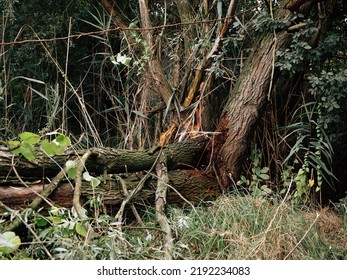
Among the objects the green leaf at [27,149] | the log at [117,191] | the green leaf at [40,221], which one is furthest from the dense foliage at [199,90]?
the green leaf at [27,149]

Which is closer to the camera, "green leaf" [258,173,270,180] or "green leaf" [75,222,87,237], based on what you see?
"green leaf" [75,222,87,237]

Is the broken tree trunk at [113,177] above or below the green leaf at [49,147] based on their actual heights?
below

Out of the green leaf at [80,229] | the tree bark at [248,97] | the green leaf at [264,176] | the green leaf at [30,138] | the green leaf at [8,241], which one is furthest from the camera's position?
the green leaf at [264,176]

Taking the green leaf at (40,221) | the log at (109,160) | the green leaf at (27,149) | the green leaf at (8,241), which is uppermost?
the green leaf at (27,149)

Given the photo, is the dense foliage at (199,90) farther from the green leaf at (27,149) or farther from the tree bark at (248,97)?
the green leaf at (27,149)

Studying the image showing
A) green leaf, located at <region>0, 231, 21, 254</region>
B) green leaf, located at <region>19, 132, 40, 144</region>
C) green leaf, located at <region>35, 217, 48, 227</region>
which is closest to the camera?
green leaf, located at <region>0, 231, 21, 254</region>

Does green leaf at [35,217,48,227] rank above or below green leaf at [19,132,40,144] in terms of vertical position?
below

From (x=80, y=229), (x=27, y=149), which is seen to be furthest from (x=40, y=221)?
(x=27, y=149)

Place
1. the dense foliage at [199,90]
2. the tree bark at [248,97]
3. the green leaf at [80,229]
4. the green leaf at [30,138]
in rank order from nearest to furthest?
1. the green leaf at [30,138]
2. the green leaf at [80,229]
3. the dense foliage at [199,90]
4. the tree bark at [248,97]

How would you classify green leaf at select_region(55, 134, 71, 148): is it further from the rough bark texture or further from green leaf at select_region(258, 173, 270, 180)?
green leaf at select_region(258, 173, 270, 180)

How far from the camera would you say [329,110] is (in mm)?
3033

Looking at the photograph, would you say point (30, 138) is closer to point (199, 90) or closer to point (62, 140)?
point (62, 140)

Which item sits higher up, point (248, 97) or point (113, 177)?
point (248, 97)

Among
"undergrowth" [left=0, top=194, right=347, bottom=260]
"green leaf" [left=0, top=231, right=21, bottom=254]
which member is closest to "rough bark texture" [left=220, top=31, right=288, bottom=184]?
A: "undergrowth" [left=0, top=194, right=347, bottom=260]
